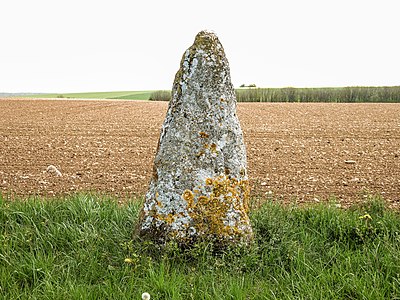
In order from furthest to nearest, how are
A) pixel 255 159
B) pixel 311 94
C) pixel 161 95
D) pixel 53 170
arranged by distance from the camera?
1. pixel 161 95
2. pixel 311 94
3. pixel 255 159
4. pixel 53 170

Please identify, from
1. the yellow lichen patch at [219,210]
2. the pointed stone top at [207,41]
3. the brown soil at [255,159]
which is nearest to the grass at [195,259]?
the yellow lichen patch at [219,210]

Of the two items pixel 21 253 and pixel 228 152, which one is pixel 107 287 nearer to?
pixel 21 253

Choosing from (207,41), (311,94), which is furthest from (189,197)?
(311,94)

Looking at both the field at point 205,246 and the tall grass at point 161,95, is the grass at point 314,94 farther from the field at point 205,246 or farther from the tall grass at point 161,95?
the field at point 205,246

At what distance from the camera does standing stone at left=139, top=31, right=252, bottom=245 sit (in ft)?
14.4

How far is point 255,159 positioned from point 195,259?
6680mm

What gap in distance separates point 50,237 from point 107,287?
1.47 meters

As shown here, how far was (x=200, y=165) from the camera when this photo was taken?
444 cm

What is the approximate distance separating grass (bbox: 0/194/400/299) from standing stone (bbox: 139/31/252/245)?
23 cm

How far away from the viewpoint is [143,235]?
4496 millimetres

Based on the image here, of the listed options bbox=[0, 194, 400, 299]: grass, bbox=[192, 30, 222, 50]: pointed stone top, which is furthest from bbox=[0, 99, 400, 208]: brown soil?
bbox=[192, 30, 222, 50]: pointed stone top

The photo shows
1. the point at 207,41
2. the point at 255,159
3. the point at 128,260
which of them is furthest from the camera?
the point at 255,159

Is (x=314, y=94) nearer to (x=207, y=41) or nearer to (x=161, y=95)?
(x=161, y=95)

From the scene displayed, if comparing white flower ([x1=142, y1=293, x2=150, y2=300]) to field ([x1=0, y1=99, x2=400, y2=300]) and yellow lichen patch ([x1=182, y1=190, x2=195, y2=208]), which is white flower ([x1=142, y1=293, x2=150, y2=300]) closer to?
field ([x1=0, y1=99, x2=400, y2=300])
